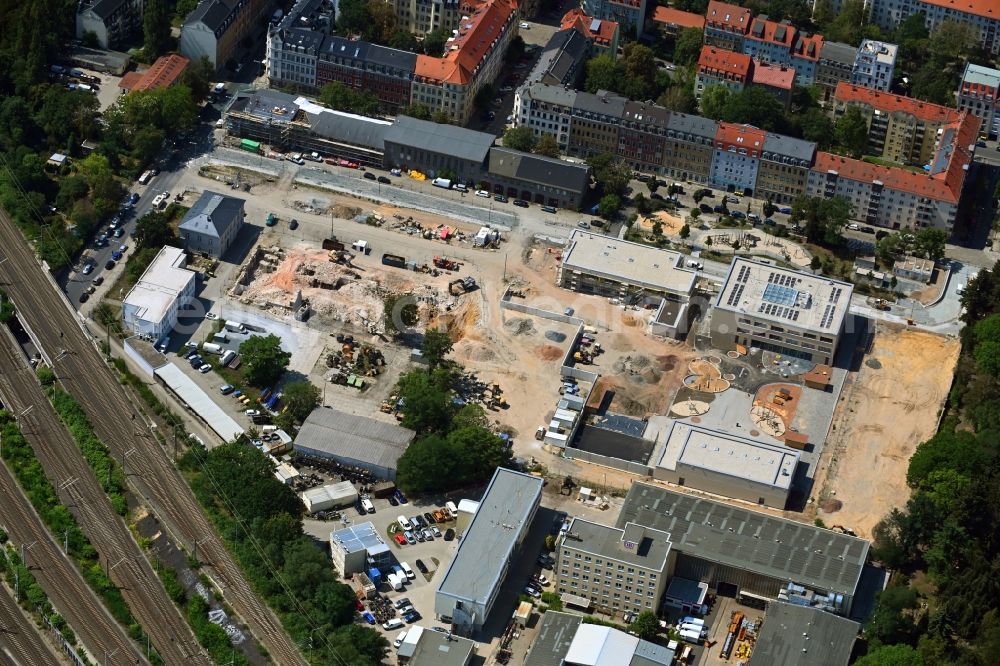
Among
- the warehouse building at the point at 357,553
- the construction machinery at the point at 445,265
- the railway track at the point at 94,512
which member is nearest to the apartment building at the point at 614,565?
the warehouse building at the point at 357,553

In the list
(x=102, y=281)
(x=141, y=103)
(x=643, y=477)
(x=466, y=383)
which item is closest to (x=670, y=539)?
(x=643, y=477)

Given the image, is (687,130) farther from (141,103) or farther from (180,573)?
(180,573)

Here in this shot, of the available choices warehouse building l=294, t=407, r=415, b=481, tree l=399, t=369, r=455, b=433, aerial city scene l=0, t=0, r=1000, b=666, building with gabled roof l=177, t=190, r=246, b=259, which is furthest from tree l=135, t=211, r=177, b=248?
tree l=399, t=369, r=455, b=433

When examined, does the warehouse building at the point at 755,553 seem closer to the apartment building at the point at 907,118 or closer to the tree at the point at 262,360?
the tree at the point at 262,360

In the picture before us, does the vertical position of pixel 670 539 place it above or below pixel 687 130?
below

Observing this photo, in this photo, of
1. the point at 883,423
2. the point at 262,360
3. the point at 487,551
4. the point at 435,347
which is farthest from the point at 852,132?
the point at 487,551

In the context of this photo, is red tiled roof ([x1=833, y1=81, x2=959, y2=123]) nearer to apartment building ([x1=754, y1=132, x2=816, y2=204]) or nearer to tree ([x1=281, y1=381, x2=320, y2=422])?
apartment building ([x1=754, y1=132, x2=816, y2=204])
